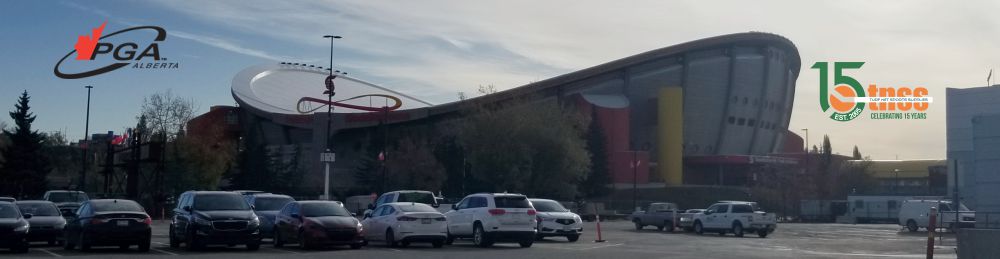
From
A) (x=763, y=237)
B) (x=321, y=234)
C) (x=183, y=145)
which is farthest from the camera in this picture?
(x=183, y=145)

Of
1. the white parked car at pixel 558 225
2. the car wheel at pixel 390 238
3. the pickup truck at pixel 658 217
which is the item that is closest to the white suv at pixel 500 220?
the car wheel at pixel 390 238

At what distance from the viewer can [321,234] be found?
27.3m

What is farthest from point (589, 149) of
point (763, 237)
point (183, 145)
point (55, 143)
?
point (55, 143)

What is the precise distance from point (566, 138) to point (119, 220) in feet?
165

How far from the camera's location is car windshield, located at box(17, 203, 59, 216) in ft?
93.6

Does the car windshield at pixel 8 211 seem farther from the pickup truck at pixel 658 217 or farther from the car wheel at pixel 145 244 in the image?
the pickup truck at pixel 658 217

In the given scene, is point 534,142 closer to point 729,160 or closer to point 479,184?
point 479,184

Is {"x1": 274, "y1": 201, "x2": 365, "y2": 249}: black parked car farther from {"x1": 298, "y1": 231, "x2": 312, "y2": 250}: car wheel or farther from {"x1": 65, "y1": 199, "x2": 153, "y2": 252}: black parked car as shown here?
{"x1": 65, "y1": 199, "x2": 153, "y2": 252}: black parked car

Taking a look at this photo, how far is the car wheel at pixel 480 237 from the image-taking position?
29975mm

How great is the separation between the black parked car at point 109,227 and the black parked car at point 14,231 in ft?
4.12

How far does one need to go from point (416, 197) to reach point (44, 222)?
12.9 m

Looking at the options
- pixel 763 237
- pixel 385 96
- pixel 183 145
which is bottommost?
pixel 763 237

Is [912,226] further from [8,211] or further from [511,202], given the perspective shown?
[8,211]

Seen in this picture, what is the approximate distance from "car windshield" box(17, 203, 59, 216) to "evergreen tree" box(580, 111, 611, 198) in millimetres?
62160
